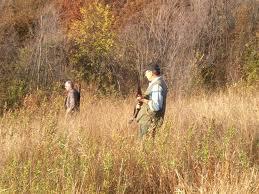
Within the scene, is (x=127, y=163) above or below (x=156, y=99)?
below

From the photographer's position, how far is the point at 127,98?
1398cm

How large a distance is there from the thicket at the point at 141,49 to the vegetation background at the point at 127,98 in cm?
5

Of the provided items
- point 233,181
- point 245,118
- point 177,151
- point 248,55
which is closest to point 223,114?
point 245,118

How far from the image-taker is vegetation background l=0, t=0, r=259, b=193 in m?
4.33

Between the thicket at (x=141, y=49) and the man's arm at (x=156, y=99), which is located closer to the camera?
the man's arm at (x=156, y=99)

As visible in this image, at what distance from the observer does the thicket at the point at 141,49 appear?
1831cm

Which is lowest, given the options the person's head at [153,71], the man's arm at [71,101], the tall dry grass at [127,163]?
the tall dry grass at [127,163]

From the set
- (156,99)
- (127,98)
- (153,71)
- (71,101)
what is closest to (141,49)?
(127,98)

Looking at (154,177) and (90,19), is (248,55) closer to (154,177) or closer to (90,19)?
(90,19)

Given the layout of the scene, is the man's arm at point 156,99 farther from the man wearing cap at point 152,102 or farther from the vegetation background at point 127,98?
the vegetation background at point 127,98

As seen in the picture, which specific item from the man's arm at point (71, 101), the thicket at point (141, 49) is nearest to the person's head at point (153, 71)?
the man's arm at point (71, 101)

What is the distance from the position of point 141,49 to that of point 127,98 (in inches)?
211

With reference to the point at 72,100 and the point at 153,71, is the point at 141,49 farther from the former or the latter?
the point at 153,71

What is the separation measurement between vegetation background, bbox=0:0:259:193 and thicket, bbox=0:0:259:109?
0.05 m
